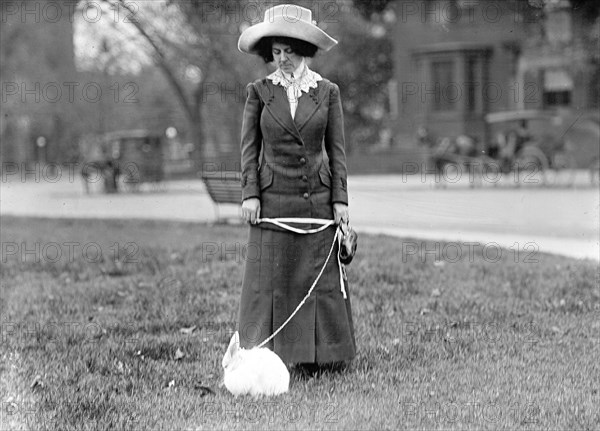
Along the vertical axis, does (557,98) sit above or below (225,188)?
above

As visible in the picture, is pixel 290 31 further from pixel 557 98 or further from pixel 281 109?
pixel 557 98

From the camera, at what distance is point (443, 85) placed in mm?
34312

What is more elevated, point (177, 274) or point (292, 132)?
point (292, 132)

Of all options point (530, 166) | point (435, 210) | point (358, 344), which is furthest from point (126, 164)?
point (358, 344)

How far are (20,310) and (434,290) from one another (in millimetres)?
3532

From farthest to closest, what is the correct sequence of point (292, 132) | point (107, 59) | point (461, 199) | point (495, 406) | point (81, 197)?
point (107, 59)
point (81, 197)
point (461, 199)
point (292, 132)
point (495, 406)

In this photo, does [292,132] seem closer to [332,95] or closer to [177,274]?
[332,95]

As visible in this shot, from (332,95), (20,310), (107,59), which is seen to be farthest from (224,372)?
(107,59)

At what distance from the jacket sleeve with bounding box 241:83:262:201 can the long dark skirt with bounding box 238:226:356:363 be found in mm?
256

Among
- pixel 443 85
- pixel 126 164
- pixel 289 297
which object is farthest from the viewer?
pixel 443 85

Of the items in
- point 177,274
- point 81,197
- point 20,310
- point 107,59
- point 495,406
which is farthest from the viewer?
point 107,59

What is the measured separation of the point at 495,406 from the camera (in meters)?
4.32

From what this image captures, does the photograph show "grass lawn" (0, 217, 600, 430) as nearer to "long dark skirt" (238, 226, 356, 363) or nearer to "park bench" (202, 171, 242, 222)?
"long dark skirt" (238, 226, 356, 363)

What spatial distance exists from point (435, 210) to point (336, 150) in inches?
446
